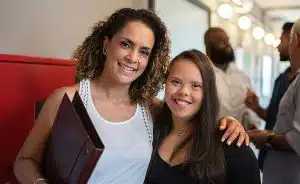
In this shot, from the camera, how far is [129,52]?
1.22m

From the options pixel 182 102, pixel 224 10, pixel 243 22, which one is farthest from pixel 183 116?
pixel 243 22

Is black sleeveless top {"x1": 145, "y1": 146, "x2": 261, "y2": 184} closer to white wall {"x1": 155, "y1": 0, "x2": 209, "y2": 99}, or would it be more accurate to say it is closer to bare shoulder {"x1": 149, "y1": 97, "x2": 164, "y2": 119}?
bare shoulder {"x1": 149, "y1": 97, "x2": 164, "y2": 119}

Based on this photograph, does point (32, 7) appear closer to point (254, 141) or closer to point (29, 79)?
point (29, 79)

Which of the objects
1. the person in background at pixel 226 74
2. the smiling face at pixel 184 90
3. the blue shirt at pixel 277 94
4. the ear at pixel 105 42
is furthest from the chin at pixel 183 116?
the person in background at pixel 226 74

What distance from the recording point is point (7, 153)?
3.91 ft

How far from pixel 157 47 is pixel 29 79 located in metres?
0.45

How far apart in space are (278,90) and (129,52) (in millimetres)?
1456

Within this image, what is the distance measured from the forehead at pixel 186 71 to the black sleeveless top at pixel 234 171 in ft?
0.77

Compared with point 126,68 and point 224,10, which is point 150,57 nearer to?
point 126,68

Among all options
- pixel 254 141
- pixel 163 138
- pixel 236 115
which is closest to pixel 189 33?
pixel 236 115

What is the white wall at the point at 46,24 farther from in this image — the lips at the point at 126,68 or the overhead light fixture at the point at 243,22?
the overhead light fixture at the point at 243,22

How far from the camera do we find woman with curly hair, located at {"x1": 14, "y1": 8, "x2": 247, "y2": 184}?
3.63ft

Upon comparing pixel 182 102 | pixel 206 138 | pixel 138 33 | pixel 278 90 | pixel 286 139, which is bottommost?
pixel 286 139

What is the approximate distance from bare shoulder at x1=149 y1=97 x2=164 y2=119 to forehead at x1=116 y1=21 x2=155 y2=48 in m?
0.24
